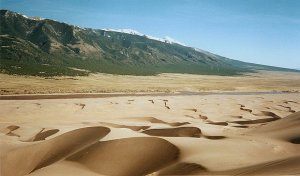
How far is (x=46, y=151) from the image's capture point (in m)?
13.7

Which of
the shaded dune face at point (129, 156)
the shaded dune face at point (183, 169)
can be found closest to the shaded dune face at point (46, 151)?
the shaded dune face at point (129, 156)

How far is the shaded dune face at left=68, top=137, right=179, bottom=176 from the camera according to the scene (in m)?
11.6

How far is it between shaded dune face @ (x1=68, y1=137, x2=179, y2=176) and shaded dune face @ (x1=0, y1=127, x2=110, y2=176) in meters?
1.03

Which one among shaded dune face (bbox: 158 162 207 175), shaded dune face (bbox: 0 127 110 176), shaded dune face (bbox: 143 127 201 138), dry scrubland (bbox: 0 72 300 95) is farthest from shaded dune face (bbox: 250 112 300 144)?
dry scrubland (bbox: 0 72 300 95)

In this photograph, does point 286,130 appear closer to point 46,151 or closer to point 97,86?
point 46,151

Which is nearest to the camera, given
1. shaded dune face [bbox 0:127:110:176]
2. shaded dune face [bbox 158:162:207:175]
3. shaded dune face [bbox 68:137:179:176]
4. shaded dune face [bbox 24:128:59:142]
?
shaded dune face [bbox 158:162:207:175]

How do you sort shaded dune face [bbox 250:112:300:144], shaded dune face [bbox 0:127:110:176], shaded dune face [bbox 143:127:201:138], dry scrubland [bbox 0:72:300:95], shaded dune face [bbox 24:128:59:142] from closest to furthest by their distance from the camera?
shaded dune face [bbox 0:127:110:176] < shaded dune face [bbox 250:112:300:144] < shaded dune face [bbox 24:128:59:142] < shaded dune face [bbox 143:127:201:138] < dry scrubland [bbox 0:72:300:95]

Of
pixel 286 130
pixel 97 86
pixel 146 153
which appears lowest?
pixel 97 86

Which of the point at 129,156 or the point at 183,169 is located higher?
the point at 183,169

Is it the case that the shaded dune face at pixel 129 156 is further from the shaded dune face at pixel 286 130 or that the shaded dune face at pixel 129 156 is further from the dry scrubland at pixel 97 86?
the dry scrubland at pixel 97 86

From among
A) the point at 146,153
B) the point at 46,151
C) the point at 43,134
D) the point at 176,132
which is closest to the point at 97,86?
the point at 43,134

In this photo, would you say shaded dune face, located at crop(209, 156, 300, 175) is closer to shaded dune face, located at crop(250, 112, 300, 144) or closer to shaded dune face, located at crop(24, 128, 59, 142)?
shaded dune face, located at crop(250, 112, 300, 144)

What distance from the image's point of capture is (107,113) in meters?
28.5

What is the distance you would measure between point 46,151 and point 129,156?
3.70 metres
